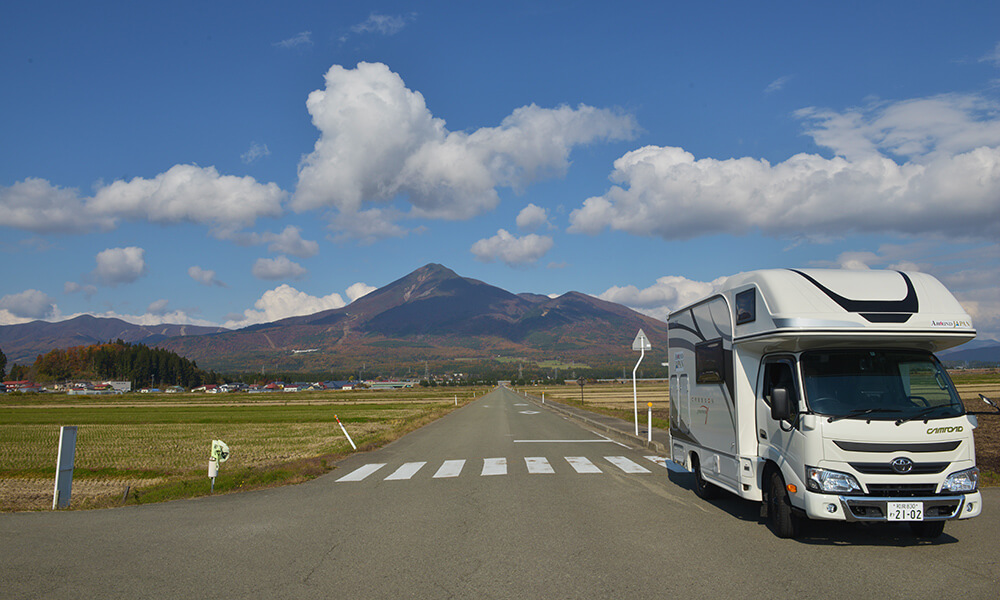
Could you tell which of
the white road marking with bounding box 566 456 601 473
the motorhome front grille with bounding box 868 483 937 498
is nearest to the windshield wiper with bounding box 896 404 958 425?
the motorhome front grille with bounding box 868 483 937 498

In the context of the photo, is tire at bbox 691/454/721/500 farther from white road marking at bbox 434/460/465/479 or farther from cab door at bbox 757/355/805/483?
white road marking at bbox 434/460/465/479

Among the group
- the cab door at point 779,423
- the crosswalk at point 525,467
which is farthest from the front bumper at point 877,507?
the crosswalk at point 525,467

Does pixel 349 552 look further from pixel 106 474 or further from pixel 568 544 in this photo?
pixel 106 474

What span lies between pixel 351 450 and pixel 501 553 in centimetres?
1375

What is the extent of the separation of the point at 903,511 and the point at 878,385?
138cm

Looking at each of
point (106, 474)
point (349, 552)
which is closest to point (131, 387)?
point (106, 474)

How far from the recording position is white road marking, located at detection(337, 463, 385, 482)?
45.2ft

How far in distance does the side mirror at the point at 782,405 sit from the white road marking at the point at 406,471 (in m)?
8.15

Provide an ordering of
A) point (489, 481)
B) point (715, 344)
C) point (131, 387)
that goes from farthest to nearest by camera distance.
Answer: point (131, 387) → point (489, 481) → point (715, 344)

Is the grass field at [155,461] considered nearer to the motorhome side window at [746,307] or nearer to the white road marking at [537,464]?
the white road marking at [537,464]

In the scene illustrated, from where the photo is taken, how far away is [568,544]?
754 cm

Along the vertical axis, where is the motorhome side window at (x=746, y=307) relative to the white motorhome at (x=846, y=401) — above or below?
above

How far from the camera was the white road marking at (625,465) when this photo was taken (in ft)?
46.6

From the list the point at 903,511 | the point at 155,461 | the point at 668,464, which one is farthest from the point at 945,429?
the point at 155,461
